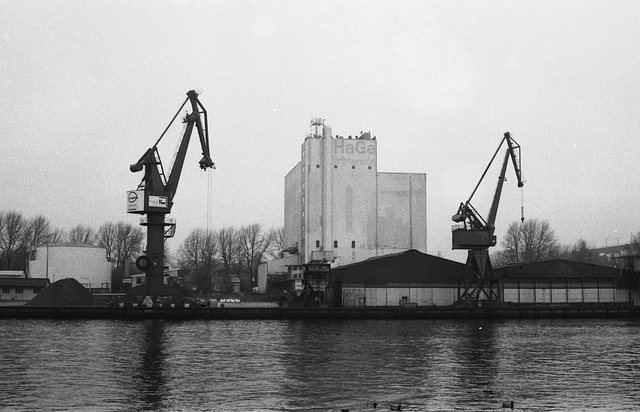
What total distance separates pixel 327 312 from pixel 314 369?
3926cm

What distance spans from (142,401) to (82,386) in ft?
13.4

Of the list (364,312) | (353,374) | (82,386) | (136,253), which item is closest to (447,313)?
(364,312)

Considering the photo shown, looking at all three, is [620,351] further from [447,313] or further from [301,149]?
[301,149]

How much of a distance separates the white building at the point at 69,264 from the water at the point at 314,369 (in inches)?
1597

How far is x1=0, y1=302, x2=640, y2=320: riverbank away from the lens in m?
66.5

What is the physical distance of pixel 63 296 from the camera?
70938 mm

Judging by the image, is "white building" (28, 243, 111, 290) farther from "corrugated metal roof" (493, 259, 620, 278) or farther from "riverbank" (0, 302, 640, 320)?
"corrugated metal roof" (493, 259, 620, 278)

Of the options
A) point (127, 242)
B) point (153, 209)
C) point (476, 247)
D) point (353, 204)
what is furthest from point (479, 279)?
point (127, 242)

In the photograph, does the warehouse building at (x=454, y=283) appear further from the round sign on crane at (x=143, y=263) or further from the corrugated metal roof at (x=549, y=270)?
the round sign on crane at (x=143, y=263)

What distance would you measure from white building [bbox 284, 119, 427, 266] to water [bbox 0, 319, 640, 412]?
31697mm

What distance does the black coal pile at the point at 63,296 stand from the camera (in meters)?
70.1

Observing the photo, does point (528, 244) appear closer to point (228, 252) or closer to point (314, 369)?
point (228, 252)

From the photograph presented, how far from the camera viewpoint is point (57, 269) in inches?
3585

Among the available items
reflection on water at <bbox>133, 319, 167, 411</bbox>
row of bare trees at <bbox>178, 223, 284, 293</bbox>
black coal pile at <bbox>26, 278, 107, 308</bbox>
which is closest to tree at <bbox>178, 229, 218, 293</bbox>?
row of bare trees at <bbox>178, 223, 284, 293</bbox>
